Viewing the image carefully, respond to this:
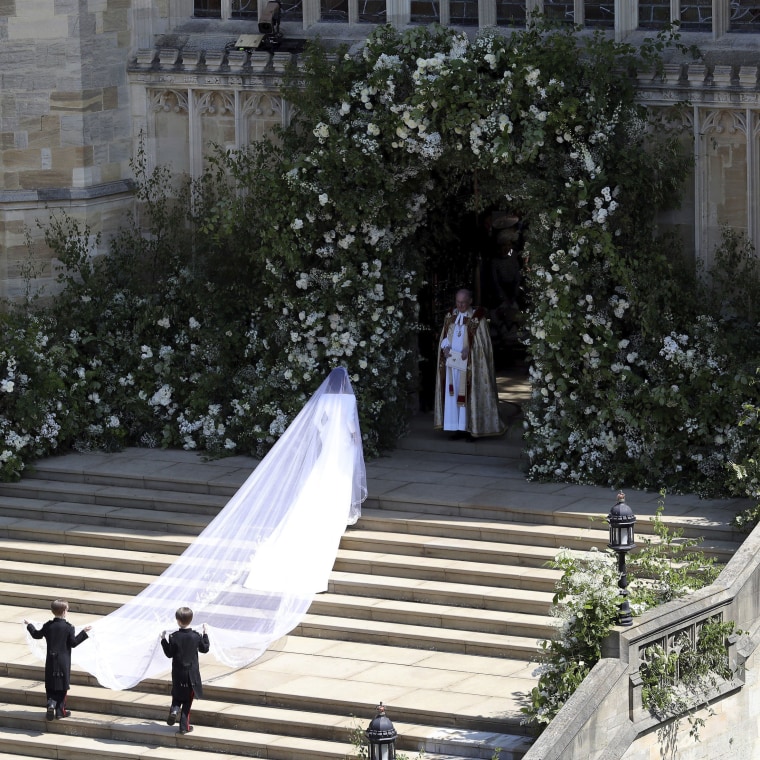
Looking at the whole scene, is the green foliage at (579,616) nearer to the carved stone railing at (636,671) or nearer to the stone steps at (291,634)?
the carved stone railing at (636,671)

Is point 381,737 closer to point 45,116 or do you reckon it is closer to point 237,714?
point 237,714

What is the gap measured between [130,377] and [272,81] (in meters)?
3.54

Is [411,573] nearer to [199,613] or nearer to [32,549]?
[199,613]

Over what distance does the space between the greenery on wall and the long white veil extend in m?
1.50

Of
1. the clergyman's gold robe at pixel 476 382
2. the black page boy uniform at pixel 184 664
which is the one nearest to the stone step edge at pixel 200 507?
the clergyman's gold robe at pixel 476 382

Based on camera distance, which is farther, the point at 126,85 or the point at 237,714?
the point at 126,85

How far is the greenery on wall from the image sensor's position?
18.5m

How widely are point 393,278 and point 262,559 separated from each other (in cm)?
410

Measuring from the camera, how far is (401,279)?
66.3ft

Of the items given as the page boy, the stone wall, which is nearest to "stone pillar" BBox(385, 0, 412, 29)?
the stone wall

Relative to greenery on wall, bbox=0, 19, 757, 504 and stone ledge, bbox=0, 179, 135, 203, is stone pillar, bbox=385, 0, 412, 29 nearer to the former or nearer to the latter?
greenery on wall, bbox=0, 19, 757, 504

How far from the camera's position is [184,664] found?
15234 mm

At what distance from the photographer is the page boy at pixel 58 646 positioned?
15.6 metres

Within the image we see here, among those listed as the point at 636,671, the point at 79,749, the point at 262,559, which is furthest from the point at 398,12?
the point at 79,749
